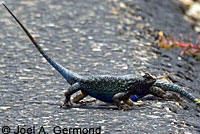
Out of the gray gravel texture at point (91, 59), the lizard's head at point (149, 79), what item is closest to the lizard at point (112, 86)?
the lizard's head at point (149, 79)

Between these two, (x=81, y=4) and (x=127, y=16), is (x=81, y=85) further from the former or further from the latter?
(x=81, y=4)

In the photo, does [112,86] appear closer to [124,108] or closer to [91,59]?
[124,108]

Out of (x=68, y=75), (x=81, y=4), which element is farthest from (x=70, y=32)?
(x=68, y=75)

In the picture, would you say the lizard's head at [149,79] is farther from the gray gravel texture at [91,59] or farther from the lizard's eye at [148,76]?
the gray gravel texture at [91,59]

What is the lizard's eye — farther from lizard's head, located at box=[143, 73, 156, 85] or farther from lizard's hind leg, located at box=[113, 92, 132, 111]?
lizard's hind leg, located at box=[113, 92, 132, 111]

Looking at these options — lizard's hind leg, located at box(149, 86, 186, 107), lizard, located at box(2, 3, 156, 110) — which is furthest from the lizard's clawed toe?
lizard's hind leg, located at box(149, 86, 186, 107)

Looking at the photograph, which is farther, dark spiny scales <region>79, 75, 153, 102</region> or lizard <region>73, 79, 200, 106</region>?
lizard <region>73, 79, 200, 106</region>

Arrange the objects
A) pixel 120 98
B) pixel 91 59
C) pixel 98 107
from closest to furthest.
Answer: pixel 120 98 < pixel 98 107 < pixel 91 59

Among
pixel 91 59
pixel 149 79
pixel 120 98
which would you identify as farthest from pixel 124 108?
pixel 91 59
